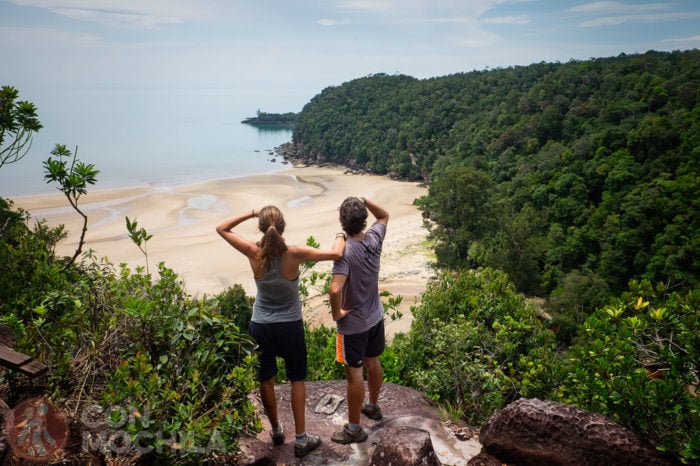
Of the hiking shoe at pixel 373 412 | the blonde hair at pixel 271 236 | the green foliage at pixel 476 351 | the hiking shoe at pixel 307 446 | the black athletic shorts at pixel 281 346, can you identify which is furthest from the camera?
the green foliage at pixel 476 351

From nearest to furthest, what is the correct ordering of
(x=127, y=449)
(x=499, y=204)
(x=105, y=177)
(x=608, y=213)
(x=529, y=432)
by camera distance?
(x=127, y=449)
(x=529, y=432)
(x=608, y=213)
(x=499, y=204)
(x=105, y=177)

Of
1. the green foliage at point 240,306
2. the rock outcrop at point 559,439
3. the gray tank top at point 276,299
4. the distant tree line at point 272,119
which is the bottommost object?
the green foliage at point 240,306

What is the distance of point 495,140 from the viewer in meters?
44.8

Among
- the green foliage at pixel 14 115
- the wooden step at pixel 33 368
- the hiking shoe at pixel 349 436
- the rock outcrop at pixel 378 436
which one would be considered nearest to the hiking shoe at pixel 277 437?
→ the rock outcrop at pixel 378 436

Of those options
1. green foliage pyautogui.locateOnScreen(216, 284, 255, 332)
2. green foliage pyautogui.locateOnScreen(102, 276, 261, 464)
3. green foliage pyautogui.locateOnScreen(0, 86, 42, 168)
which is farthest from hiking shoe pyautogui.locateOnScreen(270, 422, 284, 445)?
green foliage pyautogui.locateOnScreen(216, 284, 255, 332)

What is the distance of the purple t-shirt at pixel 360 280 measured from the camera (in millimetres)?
3842

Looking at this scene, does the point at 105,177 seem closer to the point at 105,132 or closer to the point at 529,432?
the point at 105,132

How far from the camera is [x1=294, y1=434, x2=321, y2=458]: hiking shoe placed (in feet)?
13.1

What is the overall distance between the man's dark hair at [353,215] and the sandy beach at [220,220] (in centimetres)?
1250

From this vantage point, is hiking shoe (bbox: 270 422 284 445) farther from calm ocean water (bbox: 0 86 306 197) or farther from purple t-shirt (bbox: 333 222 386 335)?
calm ocean water (bbox: 0 86 306 197)

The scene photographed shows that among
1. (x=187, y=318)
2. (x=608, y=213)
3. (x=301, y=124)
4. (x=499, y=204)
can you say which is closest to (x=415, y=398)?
(x=187, y=318)

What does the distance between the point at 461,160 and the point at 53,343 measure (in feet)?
151

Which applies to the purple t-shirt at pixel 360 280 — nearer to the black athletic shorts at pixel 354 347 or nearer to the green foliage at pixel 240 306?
the black athletic shorts at pixel 354 347

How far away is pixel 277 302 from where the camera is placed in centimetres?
374
